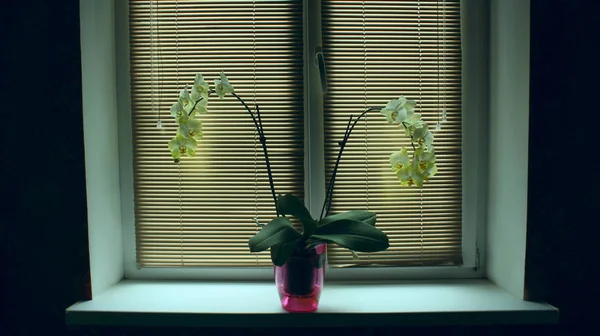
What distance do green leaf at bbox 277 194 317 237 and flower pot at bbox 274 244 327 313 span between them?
0.21 ft

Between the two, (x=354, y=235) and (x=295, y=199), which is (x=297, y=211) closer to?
Result: (x=295, y=199)

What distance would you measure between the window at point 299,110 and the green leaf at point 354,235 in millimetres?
271

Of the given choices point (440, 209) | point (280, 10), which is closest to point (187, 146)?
point (280, 10)

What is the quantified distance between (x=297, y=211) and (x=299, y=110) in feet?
1.42

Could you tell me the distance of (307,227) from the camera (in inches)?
53.7
